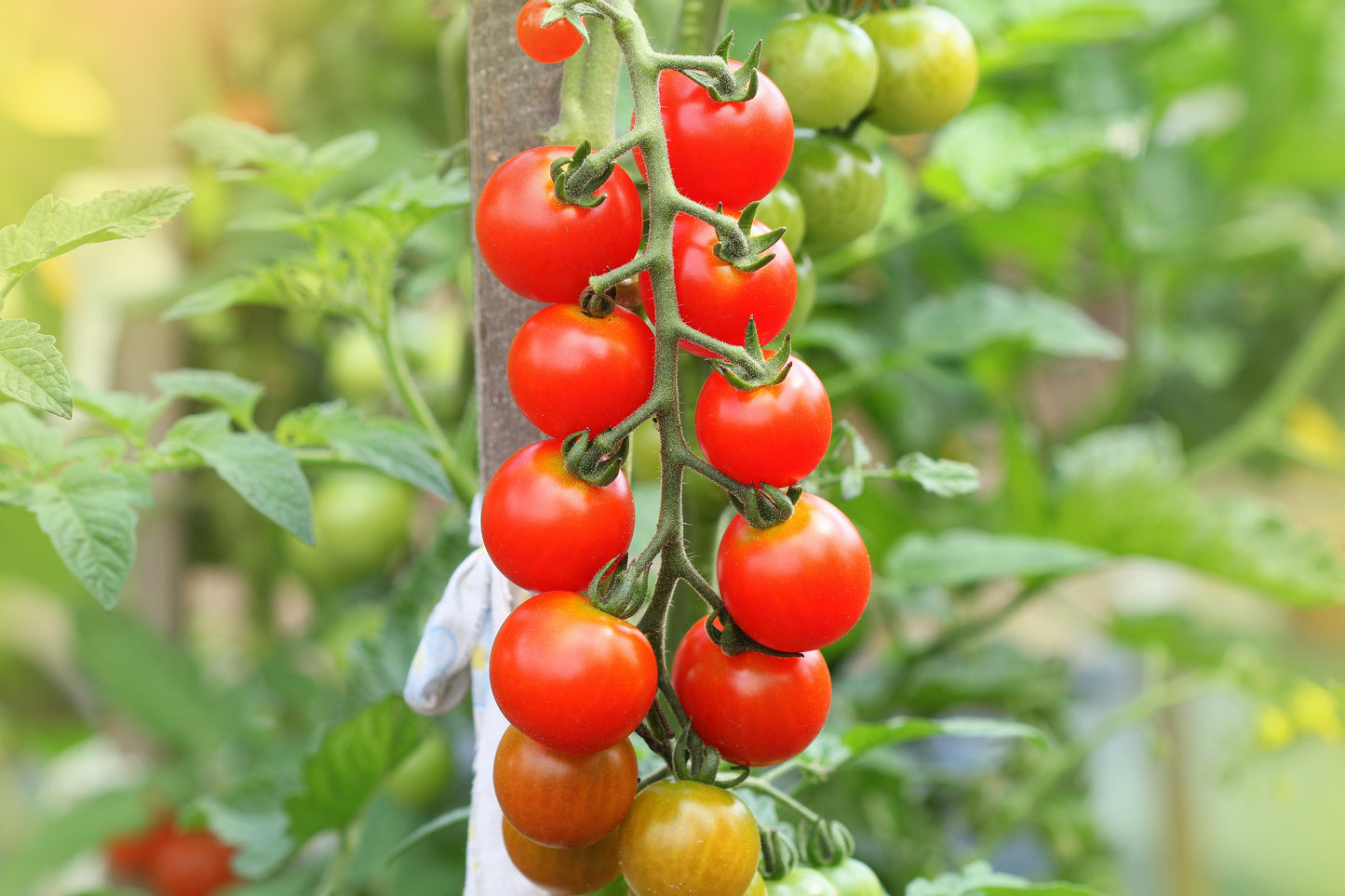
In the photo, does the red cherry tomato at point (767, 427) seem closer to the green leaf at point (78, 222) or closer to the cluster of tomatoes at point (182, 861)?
the green leaf at point (78, 222)

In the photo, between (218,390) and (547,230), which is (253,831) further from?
(547,230)

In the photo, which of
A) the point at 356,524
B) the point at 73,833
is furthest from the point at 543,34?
the point at 73,833

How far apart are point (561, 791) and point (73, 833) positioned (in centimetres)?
59

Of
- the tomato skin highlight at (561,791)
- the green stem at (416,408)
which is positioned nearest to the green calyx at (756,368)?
the tomato skin highlight at (561,791)

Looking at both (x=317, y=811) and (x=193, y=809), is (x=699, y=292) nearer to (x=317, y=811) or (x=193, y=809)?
(x=317, y=811)

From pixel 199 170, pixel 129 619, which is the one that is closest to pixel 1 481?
pixel 129 619

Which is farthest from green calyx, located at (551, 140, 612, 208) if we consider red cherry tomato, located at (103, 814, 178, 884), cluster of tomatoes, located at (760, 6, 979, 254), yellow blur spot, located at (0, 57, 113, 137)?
yellow blur spot, located at (0, 57, 113, 137)

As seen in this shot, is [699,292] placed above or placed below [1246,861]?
above

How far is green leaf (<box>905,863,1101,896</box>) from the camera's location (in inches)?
13.4

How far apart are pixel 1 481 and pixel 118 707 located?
573mm

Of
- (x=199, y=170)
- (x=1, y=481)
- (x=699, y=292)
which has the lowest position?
(x=199, y=170)

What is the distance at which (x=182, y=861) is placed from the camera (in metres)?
0.77

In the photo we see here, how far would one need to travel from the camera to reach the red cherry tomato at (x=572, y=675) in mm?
256

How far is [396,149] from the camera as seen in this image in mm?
859
